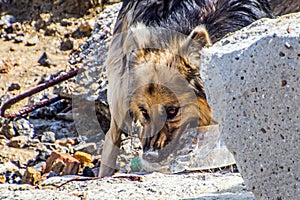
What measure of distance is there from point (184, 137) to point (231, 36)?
7.81 ft

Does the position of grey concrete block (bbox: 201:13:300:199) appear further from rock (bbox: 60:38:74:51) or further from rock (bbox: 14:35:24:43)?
rock (bbox: 14:35:24:43)

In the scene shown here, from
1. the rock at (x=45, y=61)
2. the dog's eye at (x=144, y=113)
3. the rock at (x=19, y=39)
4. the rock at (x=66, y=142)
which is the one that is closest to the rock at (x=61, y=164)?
the dog's eye at (x=144, y=113)

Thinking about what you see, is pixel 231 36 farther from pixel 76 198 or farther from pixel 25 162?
pixel 25 162

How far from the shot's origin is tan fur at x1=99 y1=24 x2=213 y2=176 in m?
4.75

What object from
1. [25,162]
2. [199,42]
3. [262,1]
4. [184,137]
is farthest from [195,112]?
[25,162]

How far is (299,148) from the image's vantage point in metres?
2.41

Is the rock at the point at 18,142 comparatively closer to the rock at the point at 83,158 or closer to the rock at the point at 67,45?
the rock at the point at 83,158

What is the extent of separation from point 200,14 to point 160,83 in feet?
1.96

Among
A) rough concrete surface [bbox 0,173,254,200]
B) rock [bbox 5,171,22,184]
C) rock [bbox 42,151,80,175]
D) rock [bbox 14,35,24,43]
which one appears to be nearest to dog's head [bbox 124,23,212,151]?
rock [bbox 42,151,80,175]

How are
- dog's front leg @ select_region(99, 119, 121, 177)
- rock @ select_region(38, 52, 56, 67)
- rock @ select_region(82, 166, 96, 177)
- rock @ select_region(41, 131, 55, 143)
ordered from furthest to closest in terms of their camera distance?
rock @ select_region(38, 52, 56, 67), rock @ select_region(41, 131, 55, 143), dog's front leg @ select_region(99, 119, 121, 177), rock @ select_region(82, 166, 96, 177)

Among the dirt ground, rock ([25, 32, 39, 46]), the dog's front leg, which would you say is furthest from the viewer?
rock ([25, 32, 39, 46])

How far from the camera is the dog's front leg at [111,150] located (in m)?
5.23

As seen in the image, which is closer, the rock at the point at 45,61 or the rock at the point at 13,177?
the rock at the point at 13,177

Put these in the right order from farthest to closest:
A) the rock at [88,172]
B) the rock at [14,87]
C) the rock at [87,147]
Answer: the rock at [14,87]
the rock at [87,147]
the rock at [88,172]
